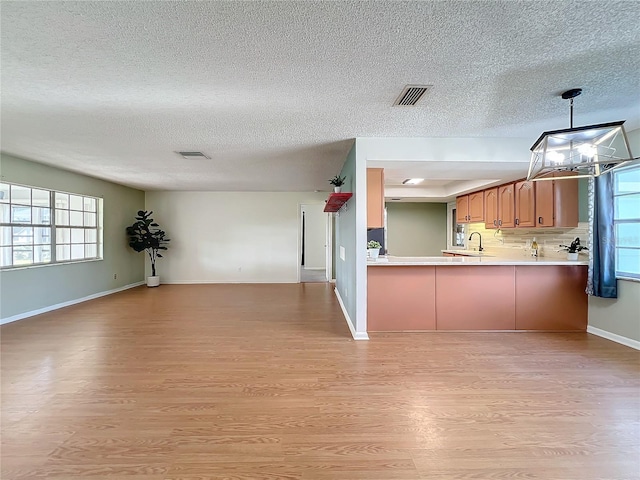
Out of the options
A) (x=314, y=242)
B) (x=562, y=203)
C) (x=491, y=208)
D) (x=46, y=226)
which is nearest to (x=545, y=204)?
(x=562, y=203)

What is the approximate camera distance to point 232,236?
810 centimetres

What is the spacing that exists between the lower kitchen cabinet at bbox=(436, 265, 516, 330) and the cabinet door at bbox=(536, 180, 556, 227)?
1058 millimetres

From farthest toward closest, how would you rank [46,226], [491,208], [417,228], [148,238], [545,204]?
[417,228] < [148,238] < [491,208] < [46,226] < [545,204]

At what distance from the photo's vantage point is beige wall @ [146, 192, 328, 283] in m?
8.05

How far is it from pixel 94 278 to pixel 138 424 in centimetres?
527

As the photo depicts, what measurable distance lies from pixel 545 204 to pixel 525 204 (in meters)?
0.37

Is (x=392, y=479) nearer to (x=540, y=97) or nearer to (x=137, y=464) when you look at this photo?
(x=137, y=464)

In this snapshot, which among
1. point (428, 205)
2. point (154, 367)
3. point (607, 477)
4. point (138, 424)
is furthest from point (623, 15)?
point (428, 205)

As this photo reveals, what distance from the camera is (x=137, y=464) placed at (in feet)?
5.54

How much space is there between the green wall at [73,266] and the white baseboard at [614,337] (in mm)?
7773

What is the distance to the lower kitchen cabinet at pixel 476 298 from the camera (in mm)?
4035

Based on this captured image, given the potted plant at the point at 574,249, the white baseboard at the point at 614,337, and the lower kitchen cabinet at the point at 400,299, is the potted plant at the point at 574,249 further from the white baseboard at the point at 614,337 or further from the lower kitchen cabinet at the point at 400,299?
the lower kitchen cabinet at the point at 400,299

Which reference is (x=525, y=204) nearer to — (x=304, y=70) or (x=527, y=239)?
(x=527, y=239)

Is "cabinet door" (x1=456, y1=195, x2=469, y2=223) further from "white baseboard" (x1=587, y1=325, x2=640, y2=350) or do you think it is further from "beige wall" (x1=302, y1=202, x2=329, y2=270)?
"beige wall" (x1=302, y1=202, x2=329, y2=270)
